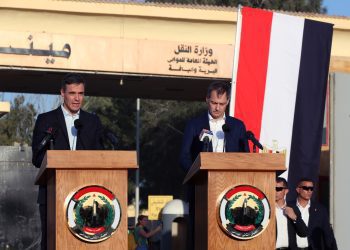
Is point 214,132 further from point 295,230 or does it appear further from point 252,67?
point 252,67

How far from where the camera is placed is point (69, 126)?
8.19 meters

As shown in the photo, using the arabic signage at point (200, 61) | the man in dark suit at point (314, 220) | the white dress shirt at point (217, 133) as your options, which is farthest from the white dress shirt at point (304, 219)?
the arabic signage at point (200, 61)

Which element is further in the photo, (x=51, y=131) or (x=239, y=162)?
(x=51, y=131)

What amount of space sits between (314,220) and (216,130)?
1949mm

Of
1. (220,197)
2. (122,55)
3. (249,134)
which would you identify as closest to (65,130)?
(249,134)

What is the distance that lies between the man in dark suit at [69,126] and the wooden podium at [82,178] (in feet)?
3.04

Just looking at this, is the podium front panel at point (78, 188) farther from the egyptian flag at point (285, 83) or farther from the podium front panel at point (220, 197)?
the egyptian flag at point (285, 83)

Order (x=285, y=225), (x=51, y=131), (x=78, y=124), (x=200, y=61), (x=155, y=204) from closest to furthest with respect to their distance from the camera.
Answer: (x=51, y=131) < (x=78, y=124) < (x=285, y=225) < (x=200, y=61) < (x=155, y=204)

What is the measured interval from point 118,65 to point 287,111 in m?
21.6

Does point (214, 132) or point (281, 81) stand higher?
point (281, 81)

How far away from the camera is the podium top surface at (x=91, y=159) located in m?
6.97

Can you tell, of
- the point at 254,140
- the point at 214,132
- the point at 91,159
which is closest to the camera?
the point at 91,159

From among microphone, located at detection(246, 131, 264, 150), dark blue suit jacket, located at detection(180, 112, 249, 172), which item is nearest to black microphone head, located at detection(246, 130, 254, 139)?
microphone, located at detection(246, 131, 264, 150)

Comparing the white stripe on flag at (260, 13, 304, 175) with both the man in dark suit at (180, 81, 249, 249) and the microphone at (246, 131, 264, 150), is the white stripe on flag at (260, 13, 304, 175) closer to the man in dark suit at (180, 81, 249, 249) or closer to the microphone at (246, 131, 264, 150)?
the man in dark suit at (180, 81, 249, 249)
